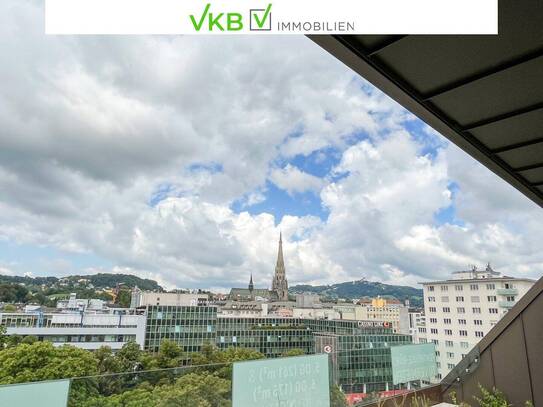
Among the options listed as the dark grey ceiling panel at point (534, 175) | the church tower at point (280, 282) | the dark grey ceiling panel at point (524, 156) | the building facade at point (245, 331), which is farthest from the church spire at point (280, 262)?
the dark grey ceiling panel at point (524, 156)

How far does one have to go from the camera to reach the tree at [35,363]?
1894 cm

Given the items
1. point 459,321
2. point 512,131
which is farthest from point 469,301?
point 512,131

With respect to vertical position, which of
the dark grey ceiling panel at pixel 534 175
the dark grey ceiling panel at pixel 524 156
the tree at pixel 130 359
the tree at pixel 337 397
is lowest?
the tree at pixel 130 359

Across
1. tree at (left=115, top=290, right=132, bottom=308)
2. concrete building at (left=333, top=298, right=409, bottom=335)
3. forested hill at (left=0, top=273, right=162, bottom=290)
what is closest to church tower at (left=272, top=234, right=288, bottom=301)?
concrete building at (left=333, top=298, right=409, bottom=335)

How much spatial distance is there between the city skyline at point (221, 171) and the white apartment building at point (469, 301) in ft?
10.7

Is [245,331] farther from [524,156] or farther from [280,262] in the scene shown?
[524,156]

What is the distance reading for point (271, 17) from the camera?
1.75m

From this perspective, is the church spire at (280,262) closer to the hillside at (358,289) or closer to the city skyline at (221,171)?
the city skyline at (221,171)

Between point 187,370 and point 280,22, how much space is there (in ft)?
8.67

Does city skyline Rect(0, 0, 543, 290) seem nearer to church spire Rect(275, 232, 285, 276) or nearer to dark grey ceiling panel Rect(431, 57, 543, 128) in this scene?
dark grey ceiling panel Rect(431, 57, 543, 128)

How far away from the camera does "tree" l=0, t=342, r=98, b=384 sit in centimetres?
1894

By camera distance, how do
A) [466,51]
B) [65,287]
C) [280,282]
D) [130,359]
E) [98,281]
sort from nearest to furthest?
[466,51]
[130,359]
[65,287]
[280,282]
[98,281]

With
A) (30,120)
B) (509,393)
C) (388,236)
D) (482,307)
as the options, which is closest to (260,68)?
(509,393)

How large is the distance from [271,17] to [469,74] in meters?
1.03
